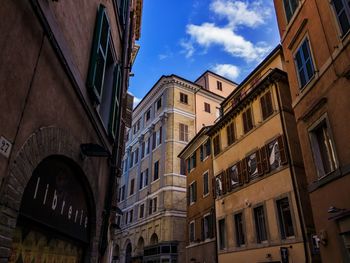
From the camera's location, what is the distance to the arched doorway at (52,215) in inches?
144

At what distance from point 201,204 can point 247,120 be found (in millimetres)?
8007

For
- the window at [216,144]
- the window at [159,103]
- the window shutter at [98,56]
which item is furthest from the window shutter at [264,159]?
the window at [159,103]

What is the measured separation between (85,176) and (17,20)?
3.31 meters

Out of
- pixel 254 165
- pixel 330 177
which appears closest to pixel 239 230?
pixel 254 165

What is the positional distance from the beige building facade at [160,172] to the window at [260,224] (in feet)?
46.7

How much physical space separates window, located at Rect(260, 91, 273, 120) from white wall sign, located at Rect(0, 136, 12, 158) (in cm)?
1558

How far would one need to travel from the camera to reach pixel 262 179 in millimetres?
16484

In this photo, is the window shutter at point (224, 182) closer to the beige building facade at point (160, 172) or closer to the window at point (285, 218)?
the window at point (285, 218)

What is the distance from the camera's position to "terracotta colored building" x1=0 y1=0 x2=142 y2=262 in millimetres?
2986

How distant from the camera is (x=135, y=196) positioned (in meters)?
38.1

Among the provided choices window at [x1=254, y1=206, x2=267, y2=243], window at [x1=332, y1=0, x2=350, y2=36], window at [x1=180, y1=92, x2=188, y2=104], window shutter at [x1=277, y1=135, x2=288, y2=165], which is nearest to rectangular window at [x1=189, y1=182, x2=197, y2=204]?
window at [x1=254, y1=206, x2=267, y2=243]

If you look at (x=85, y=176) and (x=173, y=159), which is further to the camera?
(x=173, y=159)

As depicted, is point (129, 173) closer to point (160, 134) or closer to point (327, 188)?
point (160, 134)

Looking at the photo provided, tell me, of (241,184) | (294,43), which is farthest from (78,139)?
(241,184)
